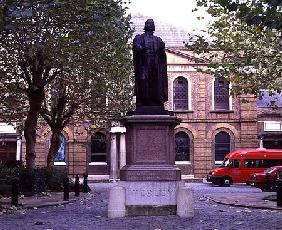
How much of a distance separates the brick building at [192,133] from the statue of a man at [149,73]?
2869 centimetres

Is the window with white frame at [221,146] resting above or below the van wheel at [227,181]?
above

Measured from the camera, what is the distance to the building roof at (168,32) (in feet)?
151

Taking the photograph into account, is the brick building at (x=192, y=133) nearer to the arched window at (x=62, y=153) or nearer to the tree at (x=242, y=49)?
the arched window at (x=62, y=153)

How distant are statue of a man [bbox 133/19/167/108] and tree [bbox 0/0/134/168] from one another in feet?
8.46

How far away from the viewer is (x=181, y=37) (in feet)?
154

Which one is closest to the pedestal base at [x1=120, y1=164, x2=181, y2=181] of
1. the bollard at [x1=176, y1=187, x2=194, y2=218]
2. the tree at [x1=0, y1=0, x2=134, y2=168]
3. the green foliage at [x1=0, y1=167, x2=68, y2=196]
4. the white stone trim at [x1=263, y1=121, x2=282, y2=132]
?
the bollard at [x1=176, y1=187, x2=194, y2=218]

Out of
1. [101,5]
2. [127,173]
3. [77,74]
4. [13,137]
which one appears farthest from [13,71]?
[13,137]

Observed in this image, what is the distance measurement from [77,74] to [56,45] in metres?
7.01

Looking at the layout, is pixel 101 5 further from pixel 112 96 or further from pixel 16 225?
pixel 112 96

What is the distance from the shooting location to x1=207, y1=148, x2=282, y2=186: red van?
37.2m

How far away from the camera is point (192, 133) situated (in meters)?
43.8

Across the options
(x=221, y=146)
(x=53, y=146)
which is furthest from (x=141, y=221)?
(x=221, y=146)

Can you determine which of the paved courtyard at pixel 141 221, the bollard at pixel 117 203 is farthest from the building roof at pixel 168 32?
the bollard at pixel 117 203

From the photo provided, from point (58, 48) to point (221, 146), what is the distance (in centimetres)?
2606
